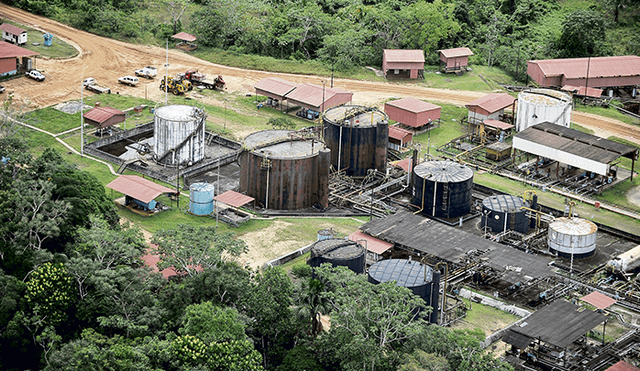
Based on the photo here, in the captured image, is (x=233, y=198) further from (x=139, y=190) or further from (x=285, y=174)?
(x=139, y=190)

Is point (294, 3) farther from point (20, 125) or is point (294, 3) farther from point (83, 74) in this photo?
point (20, 125)

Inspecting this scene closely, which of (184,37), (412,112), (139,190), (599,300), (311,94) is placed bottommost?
(599,300)

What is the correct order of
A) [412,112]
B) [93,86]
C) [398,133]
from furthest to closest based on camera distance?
[93,86] → [412,112] → [398,133]

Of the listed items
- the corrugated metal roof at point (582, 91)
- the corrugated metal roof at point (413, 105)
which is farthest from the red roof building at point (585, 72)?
the corrugated metal roof at point (413, 105)

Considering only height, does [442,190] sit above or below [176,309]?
above

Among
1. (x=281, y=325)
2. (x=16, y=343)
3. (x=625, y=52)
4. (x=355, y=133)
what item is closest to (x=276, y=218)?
(x=355, y=133)

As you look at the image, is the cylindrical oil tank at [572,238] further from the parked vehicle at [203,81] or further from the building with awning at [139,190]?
the parked vehicle at [203,81]

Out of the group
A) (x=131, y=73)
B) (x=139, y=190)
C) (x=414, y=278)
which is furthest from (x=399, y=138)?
(x=414, y=278)
